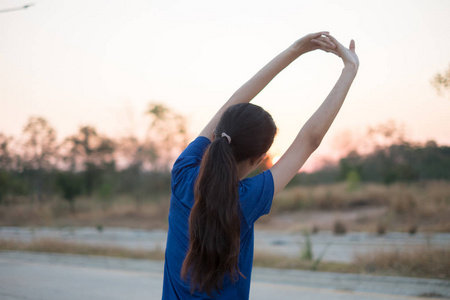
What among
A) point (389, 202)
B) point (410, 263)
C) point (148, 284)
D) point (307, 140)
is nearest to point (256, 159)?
point (307, 140)

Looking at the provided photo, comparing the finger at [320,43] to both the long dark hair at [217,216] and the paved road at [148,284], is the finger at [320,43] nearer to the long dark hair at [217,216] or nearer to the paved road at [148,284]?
the long dark hair at [217,216]

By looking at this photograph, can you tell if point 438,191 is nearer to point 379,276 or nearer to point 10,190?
point 379,276

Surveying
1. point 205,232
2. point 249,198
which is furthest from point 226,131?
point 205,232

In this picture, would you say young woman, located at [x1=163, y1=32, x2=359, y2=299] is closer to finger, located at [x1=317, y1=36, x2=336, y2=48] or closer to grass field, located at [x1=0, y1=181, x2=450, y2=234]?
finger, located at [x1=317, y1=36, x2=336, y2=48]

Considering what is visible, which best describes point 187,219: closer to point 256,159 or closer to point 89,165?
point 256,159

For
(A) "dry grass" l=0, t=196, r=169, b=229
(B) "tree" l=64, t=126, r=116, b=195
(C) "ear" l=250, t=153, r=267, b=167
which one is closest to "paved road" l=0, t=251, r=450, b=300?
(C) "ear" l=250, t=153, r=267, b=167

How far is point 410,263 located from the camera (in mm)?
9273

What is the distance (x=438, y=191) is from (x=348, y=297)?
2191 centimetres

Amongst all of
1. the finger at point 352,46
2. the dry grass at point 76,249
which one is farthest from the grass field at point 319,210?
the finger at point 352,46

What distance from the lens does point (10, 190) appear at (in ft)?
142

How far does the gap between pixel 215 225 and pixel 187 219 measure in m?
0.18

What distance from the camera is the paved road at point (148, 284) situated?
7.95 m

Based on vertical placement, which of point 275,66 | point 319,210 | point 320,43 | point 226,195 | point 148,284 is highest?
point 320,43

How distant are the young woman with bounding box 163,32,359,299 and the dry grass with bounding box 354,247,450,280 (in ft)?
24.7
